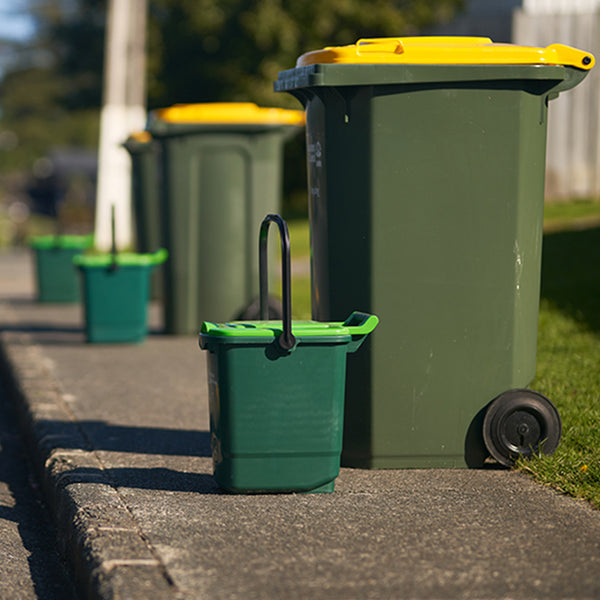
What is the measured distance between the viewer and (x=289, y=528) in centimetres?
365

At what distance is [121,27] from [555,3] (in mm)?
8149

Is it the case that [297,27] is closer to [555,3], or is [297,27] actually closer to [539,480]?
[555,3]

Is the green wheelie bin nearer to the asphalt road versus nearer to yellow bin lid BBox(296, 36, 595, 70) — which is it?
the asphalt road

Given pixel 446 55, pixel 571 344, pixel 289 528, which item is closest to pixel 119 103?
pixel 571 344

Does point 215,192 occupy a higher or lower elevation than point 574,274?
higher

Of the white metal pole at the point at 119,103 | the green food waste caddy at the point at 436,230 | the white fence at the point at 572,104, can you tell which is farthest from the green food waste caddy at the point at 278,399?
the white metal pole at the point at 119,103

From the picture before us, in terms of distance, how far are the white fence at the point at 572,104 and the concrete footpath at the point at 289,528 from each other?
37.5 feet

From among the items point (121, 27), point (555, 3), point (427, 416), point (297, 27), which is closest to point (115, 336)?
point (427, 416)

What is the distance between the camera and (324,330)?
3941mm

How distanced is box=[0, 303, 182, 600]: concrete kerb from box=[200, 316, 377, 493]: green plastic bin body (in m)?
0.48

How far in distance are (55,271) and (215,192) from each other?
12.4 feet

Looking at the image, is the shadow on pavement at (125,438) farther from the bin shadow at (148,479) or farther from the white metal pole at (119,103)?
the white metal pole at (119,103)

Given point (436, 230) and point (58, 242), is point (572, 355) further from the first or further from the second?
point (58, 242)

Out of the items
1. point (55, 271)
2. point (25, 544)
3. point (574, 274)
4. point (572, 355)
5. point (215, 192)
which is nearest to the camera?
point (25, 544)
